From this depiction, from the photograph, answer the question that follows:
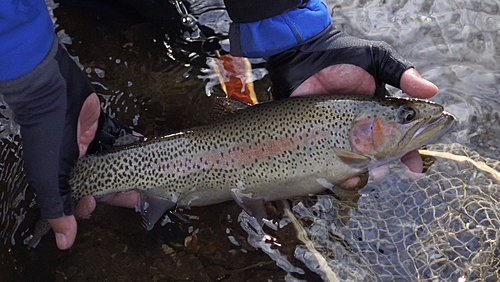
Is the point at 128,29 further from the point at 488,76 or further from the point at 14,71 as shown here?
the point at 488,76

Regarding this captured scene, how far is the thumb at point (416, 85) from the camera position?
107 inches

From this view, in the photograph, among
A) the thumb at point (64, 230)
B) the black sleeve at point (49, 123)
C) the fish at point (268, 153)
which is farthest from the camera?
the fish at point (268, 153)

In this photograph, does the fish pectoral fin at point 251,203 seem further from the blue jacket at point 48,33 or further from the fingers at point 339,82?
the blue jacket at point 48,33

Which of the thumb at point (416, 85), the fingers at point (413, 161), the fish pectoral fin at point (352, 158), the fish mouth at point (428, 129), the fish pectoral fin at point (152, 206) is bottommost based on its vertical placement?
the fish pectoral fin at point (152, 206)

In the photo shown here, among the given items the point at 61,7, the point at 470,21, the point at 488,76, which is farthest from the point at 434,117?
the point at 61,7

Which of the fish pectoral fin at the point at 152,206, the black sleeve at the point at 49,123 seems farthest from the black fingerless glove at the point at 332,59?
the black sleeve at the point at 49,123

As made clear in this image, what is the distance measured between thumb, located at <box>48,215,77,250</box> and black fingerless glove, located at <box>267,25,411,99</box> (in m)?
1.48

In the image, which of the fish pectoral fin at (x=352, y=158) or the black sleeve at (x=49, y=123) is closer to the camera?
the black sleeve at (x=49, y=123)

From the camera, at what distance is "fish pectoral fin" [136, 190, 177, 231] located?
9.64 feet

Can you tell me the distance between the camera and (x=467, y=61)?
364 cm

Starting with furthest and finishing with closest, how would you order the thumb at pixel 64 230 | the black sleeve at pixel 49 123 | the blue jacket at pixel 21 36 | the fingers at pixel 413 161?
1. the fingers at pixel 413 161
2. the thumb at pixel 64 230
3. the black sleeve at pixel 49 123
4. the blue jacket at pixel 21 36

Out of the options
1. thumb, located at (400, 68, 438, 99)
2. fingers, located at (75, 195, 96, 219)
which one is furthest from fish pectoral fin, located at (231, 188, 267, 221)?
thumb, located at (400, 68, 438, 99)

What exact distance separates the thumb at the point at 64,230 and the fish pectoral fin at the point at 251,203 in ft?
2.96

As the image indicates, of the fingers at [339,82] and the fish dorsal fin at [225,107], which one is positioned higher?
the fingers at [339,82]
